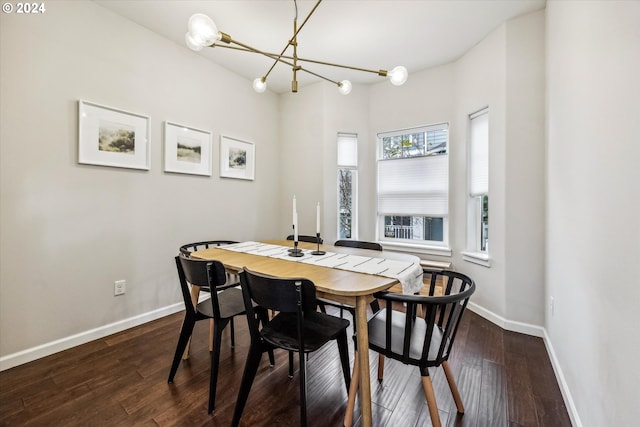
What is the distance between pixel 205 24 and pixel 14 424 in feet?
7.74

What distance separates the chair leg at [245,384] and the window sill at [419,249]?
8.80ft

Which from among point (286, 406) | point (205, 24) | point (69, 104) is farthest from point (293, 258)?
point (69, 104)

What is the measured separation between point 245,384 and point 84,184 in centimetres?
216

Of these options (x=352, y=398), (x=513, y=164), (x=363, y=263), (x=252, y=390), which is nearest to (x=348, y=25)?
(x=513, y=164)

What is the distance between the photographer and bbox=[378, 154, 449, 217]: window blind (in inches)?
139

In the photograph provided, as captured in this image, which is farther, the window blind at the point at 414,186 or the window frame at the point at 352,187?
the window frame at the point at 352,187

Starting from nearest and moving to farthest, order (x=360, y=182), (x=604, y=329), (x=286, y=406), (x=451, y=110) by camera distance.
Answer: (x=604, y=329), (x=286, y=406), (x=451, y=110), (x=360, y=182)

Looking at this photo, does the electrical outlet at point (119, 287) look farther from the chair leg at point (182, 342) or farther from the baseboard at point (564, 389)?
the baseboard at point (564, 389)

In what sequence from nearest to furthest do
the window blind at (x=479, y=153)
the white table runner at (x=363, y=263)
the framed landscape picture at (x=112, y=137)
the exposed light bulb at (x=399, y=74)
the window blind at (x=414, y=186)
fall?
the white table runner at (x=363, y=263), the exposed light bulb at (x=399, y=74), the framed landscape picture at (x=112, y=137), the window blind at (x=479, y=153), the window blind at (x=414, y=186)

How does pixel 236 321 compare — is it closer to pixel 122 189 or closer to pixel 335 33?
pixel 122 189

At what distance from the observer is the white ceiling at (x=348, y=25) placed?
236cm

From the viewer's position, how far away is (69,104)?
7.25ft


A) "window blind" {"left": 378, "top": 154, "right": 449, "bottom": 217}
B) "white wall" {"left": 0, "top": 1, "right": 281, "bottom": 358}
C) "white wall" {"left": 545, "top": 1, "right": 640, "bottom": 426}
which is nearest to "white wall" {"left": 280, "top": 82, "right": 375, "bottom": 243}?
"window blind" {"left": 378, "top": 154, "right": 449, "bottom": 217}

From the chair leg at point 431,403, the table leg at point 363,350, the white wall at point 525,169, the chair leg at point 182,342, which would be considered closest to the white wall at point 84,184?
the chair leg at point 182,342
